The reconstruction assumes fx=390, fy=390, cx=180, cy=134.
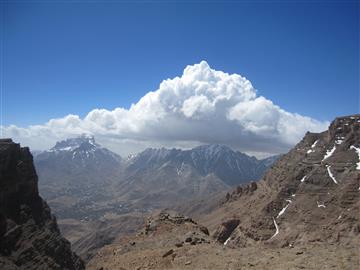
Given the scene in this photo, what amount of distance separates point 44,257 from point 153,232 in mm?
28280

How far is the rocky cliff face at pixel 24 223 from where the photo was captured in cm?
3584

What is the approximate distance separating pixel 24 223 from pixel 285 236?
12554 centimetres


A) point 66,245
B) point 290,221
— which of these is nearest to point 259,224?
point 290,221

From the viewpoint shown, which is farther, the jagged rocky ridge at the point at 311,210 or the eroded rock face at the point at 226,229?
the eroded rock face at the point at 226,229

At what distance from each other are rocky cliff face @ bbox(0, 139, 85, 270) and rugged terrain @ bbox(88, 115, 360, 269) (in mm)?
6892

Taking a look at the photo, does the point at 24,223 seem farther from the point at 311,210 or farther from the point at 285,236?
the point at 311,210

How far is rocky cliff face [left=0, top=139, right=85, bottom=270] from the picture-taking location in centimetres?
3584

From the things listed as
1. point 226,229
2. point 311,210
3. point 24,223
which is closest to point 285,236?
point 311,210

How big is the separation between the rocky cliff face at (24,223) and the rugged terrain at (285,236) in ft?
22.6

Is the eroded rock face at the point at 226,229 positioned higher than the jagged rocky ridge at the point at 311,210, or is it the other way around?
the jagged rocky ridge at the point at 311,210

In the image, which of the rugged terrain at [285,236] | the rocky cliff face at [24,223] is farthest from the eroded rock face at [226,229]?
the rocky cliff face at [24,223]

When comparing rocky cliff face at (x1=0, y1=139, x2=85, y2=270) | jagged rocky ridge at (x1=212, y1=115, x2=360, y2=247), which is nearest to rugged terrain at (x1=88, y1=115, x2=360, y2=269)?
jagged rocky ridge at (x1=212, y1=115, x2=360, y2=247)

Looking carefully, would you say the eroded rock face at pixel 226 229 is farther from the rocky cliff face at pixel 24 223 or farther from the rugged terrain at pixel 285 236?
the rocky cliff face at pixel 24 223

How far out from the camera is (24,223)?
39.4 m
